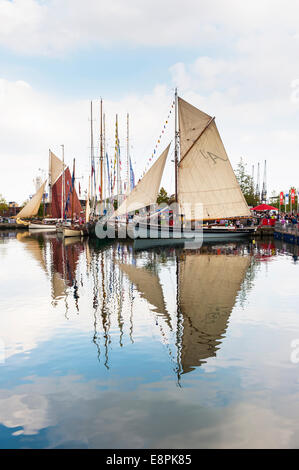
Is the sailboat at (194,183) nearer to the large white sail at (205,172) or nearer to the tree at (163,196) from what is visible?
the large white sail at (205,172)

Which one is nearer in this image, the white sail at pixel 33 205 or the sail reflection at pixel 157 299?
the sail reflection at pixel 157 299

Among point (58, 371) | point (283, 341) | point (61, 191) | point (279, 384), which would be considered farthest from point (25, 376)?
point (61, 191)

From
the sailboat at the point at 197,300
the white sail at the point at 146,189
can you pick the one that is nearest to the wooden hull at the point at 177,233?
the white sail at the point at 146,189

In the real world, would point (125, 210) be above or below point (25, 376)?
above

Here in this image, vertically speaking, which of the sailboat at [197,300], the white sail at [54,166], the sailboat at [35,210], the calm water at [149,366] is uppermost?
the white sail at [54,166]

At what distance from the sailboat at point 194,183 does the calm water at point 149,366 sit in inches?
1106

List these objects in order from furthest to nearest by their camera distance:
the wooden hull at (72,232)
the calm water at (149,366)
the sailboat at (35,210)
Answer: the sailboat at (35,210)
the wooden hull at (72,232)
the calm water at (149,366)

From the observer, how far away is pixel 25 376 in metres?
9.63

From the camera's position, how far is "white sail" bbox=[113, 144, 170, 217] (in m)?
44.6

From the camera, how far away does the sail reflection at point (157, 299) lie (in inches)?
466

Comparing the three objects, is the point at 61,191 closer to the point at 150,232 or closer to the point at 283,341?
the point at 150,232

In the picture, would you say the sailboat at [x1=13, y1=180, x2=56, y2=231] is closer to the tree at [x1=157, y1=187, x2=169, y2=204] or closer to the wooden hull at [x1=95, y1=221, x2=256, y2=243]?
the tree at [x1=157, y1=187, x2=169, y2=204]

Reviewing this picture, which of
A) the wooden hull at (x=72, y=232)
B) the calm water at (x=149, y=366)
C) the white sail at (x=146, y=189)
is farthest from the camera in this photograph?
the wooden hull at (x=72, y=232)
